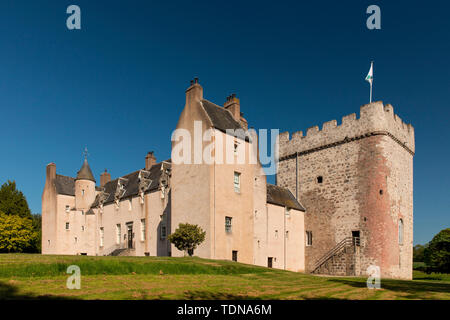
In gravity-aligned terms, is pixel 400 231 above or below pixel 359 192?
below

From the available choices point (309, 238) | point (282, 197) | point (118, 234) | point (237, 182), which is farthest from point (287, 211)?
point (118, 234)

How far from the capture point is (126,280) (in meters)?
15.1

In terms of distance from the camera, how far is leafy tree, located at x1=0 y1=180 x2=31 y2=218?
172ft

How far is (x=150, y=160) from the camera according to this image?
4403 centimetres

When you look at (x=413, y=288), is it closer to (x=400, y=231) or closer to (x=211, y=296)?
(x=211, y=296)

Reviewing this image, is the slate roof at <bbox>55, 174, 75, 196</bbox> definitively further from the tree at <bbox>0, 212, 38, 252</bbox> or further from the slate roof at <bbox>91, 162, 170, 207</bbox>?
the tree at <bbox>0, 212, 38, 252</bbox>

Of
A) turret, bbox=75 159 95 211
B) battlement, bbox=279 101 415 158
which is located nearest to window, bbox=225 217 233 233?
battlement, bbox=279 101 415 158

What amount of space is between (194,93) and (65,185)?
27.5m

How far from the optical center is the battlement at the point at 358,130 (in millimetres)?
32781

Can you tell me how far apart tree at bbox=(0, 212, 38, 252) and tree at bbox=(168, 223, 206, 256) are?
29337 mm

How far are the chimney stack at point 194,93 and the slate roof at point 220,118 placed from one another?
0.64 m

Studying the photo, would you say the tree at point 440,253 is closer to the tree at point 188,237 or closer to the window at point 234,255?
the window at point 234,255
